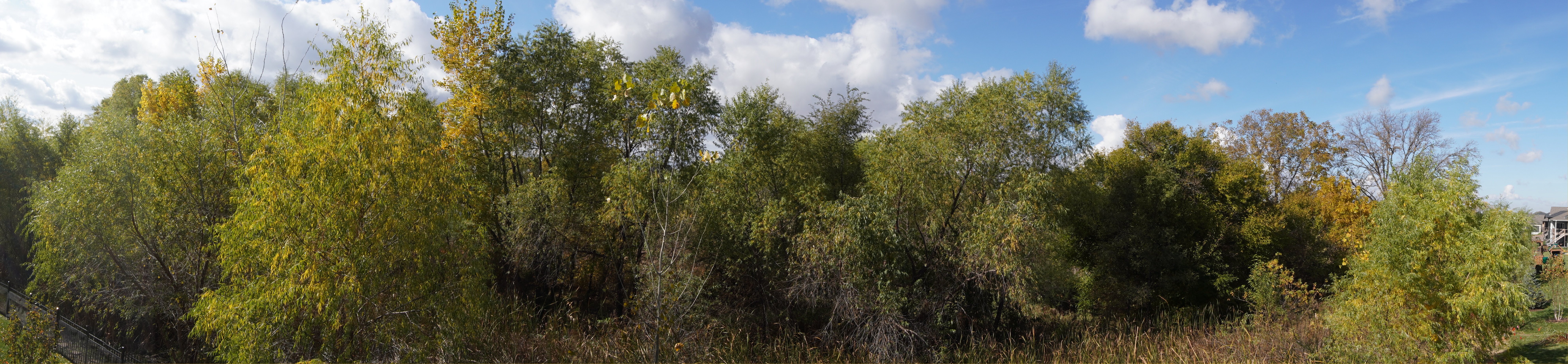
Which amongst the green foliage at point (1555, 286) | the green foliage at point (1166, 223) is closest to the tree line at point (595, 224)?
the green foliage at point (1166, 223)

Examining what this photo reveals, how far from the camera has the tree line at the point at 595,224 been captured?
344 inches

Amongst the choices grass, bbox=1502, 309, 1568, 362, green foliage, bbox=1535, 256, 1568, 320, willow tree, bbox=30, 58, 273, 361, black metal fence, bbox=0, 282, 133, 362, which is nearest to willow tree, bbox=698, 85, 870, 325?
willow tree, bbox=30, 58, 273, 361

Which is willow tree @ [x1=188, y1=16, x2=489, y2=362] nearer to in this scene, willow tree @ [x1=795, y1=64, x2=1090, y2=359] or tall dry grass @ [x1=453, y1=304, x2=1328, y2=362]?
tall dry grass @ [x1=453, y1=304, x2=1328, y2=362]

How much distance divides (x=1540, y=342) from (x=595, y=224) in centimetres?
2204

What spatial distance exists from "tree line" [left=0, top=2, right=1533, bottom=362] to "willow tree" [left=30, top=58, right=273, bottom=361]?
0.18ft

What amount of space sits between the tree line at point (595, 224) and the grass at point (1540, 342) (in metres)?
1.43

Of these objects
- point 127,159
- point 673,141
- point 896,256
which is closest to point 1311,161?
point 896,256

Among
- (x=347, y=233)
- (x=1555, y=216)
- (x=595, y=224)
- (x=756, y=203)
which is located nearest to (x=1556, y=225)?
(x=1555, y=216)

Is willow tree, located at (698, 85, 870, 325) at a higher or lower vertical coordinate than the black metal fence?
higher

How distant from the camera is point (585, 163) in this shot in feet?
52.7

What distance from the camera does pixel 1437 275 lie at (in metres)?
11.8

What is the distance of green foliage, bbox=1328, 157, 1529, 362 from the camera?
10938mm

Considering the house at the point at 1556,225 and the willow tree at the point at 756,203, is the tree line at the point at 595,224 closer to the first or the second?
the willow tree at the point at 756,203

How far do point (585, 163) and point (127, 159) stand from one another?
323 inches
